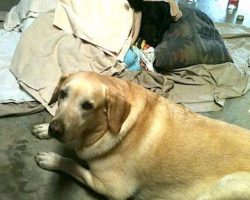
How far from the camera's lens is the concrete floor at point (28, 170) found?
1.88 meters

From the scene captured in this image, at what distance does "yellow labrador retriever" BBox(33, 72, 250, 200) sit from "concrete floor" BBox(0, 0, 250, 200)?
0.52 ft

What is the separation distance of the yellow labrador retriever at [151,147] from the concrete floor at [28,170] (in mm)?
159

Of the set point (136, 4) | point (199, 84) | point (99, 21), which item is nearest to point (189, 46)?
point (199, 84)

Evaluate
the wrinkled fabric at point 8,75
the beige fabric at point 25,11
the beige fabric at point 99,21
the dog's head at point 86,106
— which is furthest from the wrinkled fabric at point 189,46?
the dog's head at point 86,106

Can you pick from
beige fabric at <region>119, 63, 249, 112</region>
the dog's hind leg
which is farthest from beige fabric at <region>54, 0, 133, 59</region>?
the dog's hind leg

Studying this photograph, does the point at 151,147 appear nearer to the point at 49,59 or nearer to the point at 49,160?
the point at 49,160

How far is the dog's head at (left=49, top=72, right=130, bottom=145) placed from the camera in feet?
5.24

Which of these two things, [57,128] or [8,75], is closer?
[57,128]

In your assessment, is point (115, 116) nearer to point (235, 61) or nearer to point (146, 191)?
point (146, 191)

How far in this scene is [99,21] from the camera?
277 cm

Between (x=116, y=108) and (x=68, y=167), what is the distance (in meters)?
0.50

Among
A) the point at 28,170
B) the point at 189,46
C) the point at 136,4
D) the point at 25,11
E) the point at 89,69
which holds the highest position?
the point at 136,4

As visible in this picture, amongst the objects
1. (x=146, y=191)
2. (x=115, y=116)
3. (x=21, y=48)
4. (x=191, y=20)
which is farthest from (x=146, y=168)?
(x=191, y=20)

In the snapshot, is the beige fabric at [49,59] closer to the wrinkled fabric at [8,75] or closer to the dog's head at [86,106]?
the wrinkled fabric at [8,75]
